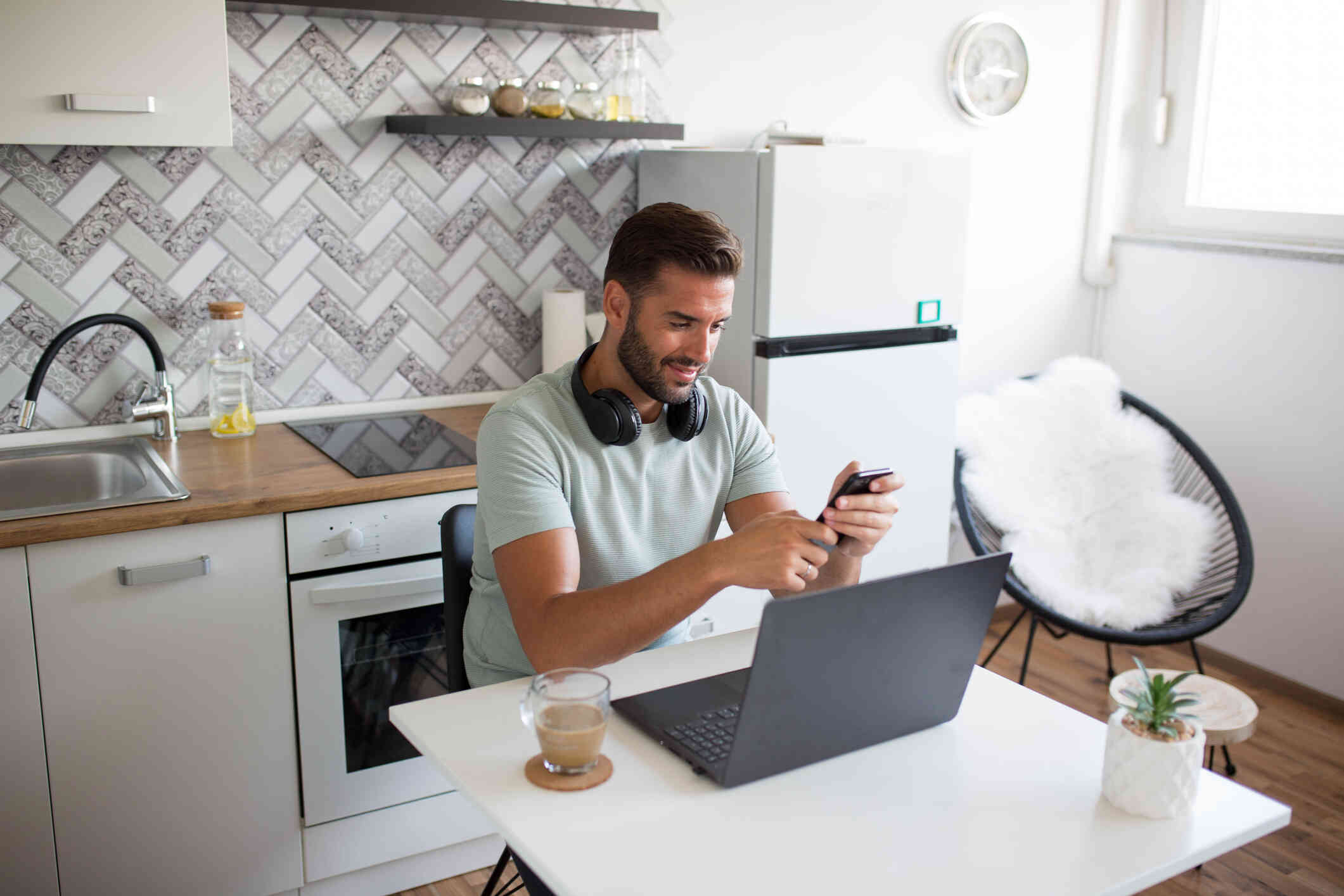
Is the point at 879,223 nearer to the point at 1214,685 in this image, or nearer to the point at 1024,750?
the point at 1214,685

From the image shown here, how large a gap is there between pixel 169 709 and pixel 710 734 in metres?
1.26

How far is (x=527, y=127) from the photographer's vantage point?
272cm

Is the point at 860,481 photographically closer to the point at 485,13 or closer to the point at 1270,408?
the point at 485,13

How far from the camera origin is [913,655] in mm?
1338

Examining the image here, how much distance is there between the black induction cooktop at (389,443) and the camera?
7.86ft

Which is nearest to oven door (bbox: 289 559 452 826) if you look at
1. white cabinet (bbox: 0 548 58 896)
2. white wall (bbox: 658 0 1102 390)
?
white cabinet (bbox: 0 548 58 896)

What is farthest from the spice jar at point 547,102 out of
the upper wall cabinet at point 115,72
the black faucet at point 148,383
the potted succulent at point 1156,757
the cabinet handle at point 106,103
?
the potted succulent at point 1156,757

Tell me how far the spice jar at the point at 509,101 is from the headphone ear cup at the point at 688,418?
3.97 ft

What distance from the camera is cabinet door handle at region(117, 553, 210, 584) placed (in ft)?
6.72

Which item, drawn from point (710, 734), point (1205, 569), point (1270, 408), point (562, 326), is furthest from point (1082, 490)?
point (710, 734)

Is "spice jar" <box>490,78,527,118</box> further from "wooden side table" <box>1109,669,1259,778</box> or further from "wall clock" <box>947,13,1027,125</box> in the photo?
"wooden side table" <box>1109,669,1259,778</box>

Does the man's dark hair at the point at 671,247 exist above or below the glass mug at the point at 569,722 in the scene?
above

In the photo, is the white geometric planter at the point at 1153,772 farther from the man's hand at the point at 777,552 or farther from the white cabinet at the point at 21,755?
the white cabinet at the point at 21,755

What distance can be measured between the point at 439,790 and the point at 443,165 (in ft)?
4.80
